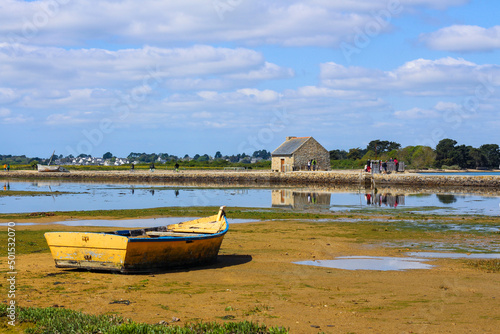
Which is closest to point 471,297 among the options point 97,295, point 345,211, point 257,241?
point 97,295

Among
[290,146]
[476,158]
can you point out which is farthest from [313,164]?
[476,158]

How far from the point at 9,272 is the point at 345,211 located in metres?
21.9

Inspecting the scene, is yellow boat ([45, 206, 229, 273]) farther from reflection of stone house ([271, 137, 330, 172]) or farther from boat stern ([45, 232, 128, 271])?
reflection of stone house ([271, 137, 330, 172])

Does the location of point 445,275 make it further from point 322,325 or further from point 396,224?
point 396,224

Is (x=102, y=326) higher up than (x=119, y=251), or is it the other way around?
(x=119, y=251)

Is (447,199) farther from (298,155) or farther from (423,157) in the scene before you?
(423,157)

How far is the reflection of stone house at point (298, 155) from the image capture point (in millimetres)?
80688

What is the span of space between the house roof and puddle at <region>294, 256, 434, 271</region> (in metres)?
65.7

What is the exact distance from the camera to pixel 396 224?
23.9 metres

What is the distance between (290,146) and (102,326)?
76409 mm

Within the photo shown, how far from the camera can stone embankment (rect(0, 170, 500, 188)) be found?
64875 millimetres

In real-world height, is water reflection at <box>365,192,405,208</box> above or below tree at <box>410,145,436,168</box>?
below

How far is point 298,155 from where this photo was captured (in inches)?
3187

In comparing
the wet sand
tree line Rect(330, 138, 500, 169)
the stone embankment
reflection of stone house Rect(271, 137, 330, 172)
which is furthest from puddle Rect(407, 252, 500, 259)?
tree line Rect(330, 138, 500, 169)
